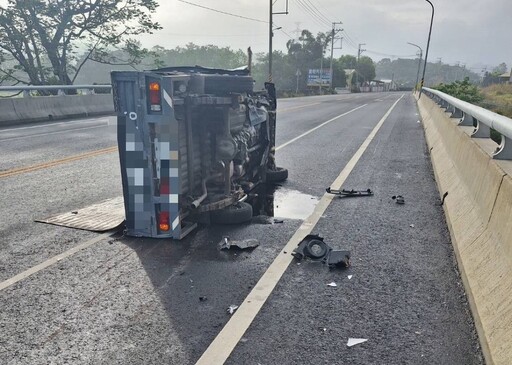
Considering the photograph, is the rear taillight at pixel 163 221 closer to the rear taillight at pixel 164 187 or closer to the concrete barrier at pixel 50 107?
the rear taillight at pixel 164 187

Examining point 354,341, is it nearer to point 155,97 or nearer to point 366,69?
point 155,97

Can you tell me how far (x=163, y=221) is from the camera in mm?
4973

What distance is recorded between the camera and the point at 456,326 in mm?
3223

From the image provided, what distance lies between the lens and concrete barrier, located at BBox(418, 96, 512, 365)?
2760mm

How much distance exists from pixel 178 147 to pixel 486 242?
10.7 feet

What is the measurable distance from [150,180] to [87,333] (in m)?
2.05

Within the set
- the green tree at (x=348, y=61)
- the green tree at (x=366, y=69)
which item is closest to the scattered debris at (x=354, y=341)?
the green tree at (x=366, y=69)

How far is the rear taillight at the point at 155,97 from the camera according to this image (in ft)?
14.9

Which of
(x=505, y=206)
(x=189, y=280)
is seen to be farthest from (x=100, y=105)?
(x=505, y=206)

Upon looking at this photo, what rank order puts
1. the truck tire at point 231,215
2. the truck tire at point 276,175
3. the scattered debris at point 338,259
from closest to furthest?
the scattered debris at point 338,259 < the truck tire at point 231,215 < the truck tire at point 276,175

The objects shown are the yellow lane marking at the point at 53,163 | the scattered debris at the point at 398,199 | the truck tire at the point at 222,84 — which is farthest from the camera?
the yellow lane marking at the point at 53,163

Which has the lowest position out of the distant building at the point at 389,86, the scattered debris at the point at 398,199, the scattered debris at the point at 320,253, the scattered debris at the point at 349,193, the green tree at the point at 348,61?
the distant building at the point at 389,86

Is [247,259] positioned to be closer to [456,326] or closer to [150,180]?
[150,180]

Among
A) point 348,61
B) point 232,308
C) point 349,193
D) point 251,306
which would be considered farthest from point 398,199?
point 348,61
